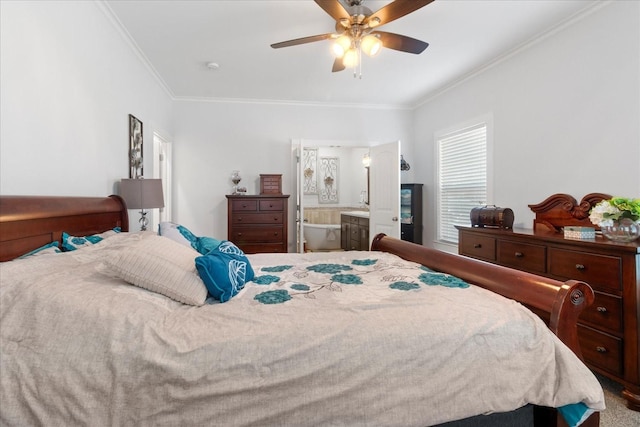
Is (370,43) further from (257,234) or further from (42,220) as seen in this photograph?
(257,234)

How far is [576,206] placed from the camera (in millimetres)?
2668

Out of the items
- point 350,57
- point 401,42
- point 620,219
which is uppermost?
point 401,42

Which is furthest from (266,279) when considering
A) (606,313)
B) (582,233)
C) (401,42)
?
(582,233)

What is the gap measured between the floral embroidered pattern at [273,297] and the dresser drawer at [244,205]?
3022mm

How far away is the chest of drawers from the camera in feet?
6.08

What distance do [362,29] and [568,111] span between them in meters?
1.90

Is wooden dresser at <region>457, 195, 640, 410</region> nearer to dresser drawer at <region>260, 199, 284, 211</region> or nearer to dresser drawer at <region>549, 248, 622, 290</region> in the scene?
dresser drawer at <region>549, 248, 622, 290</region>

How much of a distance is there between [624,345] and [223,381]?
2.22 meters

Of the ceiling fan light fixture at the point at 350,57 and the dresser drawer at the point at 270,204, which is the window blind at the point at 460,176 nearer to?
the ceiling fan light fixture at the point at 350,57

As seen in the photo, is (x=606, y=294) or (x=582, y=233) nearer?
(x=606, y=294)

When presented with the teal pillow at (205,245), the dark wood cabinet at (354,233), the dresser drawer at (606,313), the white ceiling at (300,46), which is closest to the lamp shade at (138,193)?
the teal pillow at (205,245)

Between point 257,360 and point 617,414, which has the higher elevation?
point 257,360

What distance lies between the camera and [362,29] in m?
2.28

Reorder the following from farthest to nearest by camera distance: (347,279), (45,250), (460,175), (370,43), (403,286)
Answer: (460,175), (370,43), (347,279), (403,286), (45,250)
